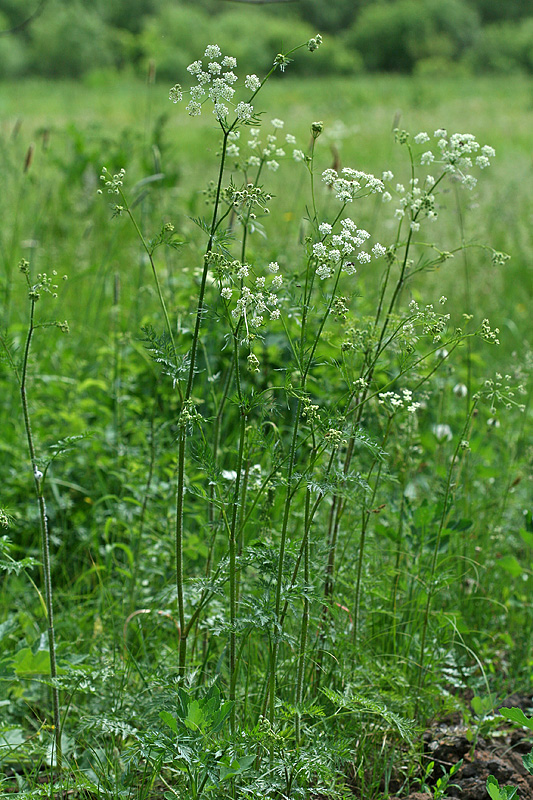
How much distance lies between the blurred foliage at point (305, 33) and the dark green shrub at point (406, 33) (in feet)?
0.17

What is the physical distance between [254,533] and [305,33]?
29.9 meters

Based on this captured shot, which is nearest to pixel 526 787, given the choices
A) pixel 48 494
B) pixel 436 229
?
pixel 48 494

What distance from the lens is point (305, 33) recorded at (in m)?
28.1

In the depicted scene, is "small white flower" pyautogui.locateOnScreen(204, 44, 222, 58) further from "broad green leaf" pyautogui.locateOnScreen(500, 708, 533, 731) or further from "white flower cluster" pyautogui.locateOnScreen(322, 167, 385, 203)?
"broad green leaf" pyautogui.locateOnScreen(500, 708, 533, 731)

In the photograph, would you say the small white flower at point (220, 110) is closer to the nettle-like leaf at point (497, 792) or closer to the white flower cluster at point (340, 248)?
the white flower cluster at point (340, 248)

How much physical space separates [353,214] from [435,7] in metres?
37.1

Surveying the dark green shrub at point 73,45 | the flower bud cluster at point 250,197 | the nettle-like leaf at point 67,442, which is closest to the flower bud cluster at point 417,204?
the flower bud cluster at point 250,197

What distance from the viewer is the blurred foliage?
26.3 metres

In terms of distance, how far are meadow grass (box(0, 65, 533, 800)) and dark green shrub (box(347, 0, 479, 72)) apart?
36.4 meters

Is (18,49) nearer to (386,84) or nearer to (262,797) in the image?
(386,84)

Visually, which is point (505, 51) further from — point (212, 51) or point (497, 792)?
point (497, 792)

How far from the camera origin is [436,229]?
5766 mm

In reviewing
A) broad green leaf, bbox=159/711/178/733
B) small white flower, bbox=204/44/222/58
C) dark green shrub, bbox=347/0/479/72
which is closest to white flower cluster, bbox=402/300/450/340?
small white flower, bbox=204/44/222/58

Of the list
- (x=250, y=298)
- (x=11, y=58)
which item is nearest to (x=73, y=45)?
(x=11, y=58)
